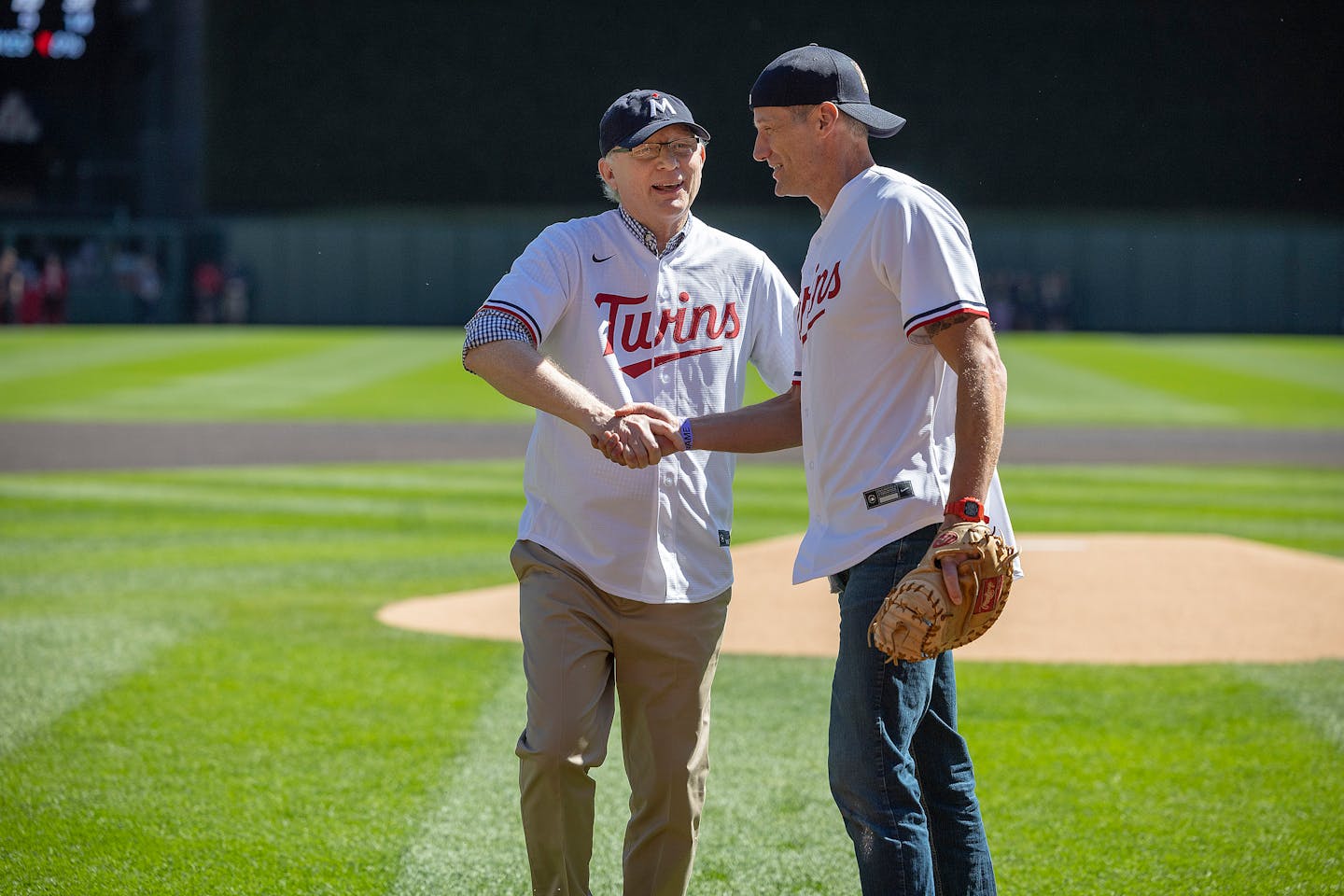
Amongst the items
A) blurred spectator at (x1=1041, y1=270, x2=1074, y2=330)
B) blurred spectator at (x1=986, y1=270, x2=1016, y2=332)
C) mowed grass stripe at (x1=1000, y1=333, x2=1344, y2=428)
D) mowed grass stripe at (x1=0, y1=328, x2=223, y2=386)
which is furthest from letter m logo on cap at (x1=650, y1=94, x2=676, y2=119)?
blurred spectator at (x1=1041, y1=270, x2=1074, y2=330)

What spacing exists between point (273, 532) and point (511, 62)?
1059 inches

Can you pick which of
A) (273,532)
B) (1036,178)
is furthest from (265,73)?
(273,532)

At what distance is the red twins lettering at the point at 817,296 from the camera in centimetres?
326

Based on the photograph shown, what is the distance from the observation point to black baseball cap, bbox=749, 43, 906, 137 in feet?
10.9

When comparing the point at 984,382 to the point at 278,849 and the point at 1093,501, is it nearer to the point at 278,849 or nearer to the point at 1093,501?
the point at 278,849

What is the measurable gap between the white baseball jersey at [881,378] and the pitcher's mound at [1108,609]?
4274 millimetres

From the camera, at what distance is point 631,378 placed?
12.5 ft

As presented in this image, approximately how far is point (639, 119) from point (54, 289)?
40341 mm

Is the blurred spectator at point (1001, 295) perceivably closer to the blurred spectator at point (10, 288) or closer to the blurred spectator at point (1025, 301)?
the blurred spectator at point (1025, 301)

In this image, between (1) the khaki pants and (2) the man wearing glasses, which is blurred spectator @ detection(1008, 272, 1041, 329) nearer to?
(2) the man wearing glasses

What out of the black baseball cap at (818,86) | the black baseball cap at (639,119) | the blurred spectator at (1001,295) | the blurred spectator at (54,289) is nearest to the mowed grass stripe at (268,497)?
the black baseball cap at (639,119)

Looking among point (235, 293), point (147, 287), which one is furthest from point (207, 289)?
point (147, 287)

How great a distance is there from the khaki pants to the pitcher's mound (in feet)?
12.1

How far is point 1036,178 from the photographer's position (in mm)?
36781
